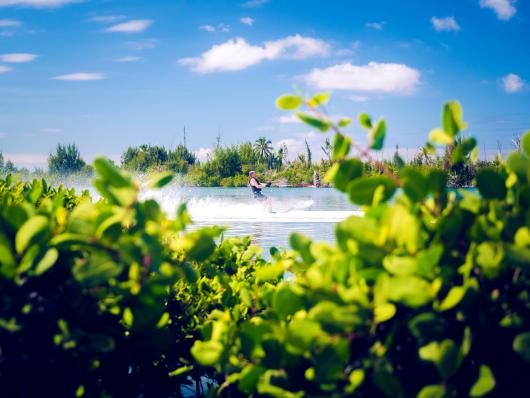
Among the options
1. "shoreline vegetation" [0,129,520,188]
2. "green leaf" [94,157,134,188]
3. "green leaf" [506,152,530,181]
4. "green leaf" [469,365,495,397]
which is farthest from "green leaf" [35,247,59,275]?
"shoreline vegetation" [0,129,520,188]

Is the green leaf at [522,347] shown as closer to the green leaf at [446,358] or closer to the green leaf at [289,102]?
the green leaf at [446,358]

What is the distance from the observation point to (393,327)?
3.28ft

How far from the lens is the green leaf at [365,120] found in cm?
113

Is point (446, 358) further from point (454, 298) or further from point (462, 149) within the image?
point (462, 149)

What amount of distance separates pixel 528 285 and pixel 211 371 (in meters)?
1.46

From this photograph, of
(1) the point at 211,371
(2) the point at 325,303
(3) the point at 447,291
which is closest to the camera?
(2) the point at 325,303

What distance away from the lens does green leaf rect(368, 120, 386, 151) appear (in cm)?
110

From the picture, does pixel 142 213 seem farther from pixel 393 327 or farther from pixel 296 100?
pixel 393 327

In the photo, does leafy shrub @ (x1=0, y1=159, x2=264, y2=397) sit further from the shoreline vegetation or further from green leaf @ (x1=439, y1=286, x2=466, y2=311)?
the shoreline vegetation

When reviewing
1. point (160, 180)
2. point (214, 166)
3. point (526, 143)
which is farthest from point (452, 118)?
point (214, 166)

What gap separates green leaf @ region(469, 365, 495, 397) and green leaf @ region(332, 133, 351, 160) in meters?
0.59

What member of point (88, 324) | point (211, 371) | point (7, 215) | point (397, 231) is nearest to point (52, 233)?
point (7, 215)

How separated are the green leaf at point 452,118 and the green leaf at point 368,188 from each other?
201 millimetres

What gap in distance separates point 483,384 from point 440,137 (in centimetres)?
59
